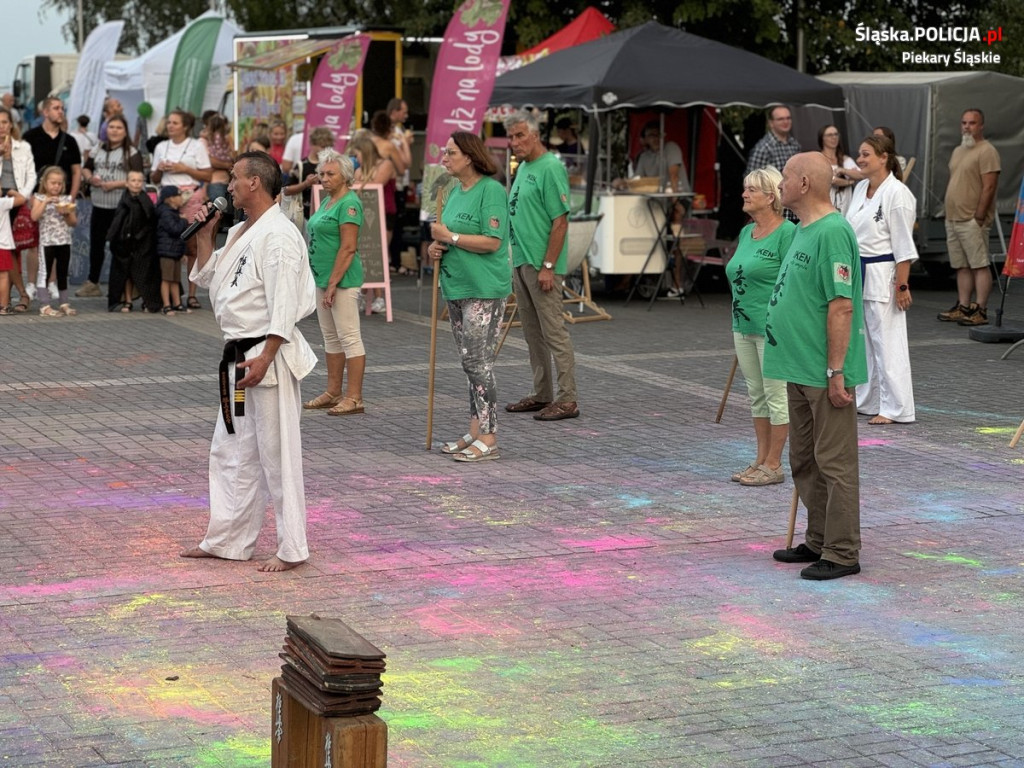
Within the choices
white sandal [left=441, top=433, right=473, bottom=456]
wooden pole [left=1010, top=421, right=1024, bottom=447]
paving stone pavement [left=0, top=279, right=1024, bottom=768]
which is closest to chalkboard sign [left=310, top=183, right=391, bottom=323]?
paving stone pavement [left=0, top=279, right=1024, bottom=768]

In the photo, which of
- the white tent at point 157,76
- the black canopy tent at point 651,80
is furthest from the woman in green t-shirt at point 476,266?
the white tent at point 157,76

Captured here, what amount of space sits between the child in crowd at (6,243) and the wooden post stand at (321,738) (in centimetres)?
1301

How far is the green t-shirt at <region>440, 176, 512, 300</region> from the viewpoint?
961cm

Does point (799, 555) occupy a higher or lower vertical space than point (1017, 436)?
lower

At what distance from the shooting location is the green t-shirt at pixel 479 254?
961cm

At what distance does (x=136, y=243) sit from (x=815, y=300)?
11159 mm

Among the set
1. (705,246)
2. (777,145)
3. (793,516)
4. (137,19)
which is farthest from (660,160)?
(137,19)

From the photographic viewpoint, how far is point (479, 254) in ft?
31.6

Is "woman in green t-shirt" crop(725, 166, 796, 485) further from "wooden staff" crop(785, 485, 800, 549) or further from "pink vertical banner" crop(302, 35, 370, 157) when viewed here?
"pink vertical banner" crop(302, 35, 370, 157)

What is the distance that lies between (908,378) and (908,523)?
118 inches

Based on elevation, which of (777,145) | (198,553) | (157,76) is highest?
(157,76)

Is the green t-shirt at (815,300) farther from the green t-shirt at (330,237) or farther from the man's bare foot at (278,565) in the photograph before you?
the green t-shirt at (330,237)

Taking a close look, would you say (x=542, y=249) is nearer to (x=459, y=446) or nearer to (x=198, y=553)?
(x=459, y=446)

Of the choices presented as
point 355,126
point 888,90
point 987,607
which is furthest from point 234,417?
point 355,126
